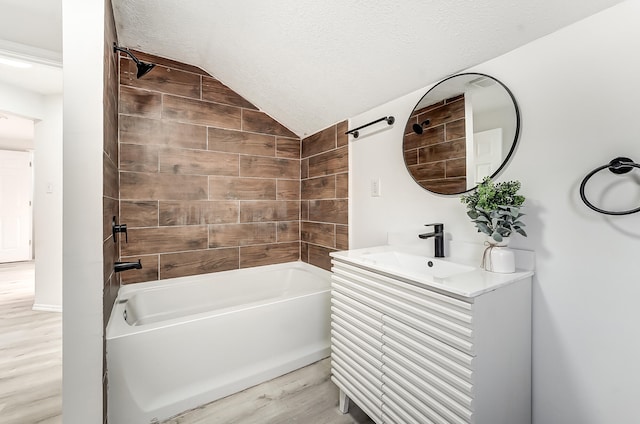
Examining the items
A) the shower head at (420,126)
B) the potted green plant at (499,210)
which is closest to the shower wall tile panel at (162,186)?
the shower head at (420,126)

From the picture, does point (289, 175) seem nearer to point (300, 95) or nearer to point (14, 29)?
point (300, 95)

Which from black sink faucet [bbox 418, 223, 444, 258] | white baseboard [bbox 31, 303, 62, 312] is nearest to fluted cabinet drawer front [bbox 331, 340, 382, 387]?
black sink faucet [bbox 418, 223, 444, 258]

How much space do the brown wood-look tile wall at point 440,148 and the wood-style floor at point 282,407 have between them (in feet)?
4.50

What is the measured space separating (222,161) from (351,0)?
1638 millimetres

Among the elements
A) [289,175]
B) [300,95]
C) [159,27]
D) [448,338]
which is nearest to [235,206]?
[289,175]

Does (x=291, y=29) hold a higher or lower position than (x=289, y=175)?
higher

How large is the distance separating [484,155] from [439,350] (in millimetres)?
957

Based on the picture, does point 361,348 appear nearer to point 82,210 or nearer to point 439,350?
point 439,350

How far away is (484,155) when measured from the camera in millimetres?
1340

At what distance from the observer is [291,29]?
5.11ft

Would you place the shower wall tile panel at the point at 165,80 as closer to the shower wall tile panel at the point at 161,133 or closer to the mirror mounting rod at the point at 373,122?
the shower wall tile panel at the point at 161,133

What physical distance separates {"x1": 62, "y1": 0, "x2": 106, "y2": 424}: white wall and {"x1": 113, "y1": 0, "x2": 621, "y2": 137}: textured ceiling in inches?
29.3

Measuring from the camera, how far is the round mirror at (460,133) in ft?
4.17

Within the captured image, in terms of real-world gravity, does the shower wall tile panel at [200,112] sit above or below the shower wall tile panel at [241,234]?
above
